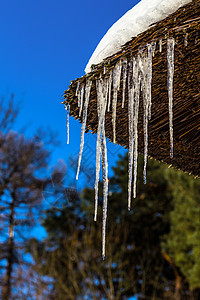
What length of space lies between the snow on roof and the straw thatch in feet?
0.21

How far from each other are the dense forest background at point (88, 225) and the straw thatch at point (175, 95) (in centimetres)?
490

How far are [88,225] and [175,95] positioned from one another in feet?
21.8

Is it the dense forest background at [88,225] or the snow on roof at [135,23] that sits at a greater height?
the dense forest background at [88,225]

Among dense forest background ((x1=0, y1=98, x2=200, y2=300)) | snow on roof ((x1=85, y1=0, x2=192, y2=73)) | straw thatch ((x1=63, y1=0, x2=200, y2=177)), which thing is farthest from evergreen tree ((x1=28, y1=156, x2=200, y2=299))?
snow on roof ((x1=85, y1=0, x2=192, y2=73))

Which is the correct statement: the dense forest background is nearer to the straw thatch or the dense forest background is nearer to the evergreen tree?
the evergreen tree

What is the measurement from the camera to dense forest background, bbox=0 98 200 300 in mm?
7852

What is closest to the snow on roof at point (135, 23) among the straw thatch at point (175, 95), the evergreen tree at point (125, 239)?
the straw thatch at point (175, 95)

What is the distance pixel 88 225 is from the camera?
8.13 metres

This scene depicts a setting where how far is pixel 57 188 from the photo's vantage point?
848cm

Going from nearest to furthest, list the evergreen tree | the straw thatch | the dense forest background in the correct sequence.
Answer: the straw thatch
the evergreen tree
the dense forest background

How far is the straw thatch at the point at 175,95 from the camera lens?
1.33 metres

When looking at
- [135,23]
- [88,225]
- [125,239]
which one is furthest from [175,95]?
[125,239]

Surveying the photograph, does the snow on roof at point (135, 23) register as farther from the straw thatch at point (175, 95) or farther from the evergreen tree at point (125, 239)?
the evergreen tree at point (125, 239)

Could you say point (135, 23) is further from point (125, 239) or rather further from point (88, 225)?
point (125, 239)
